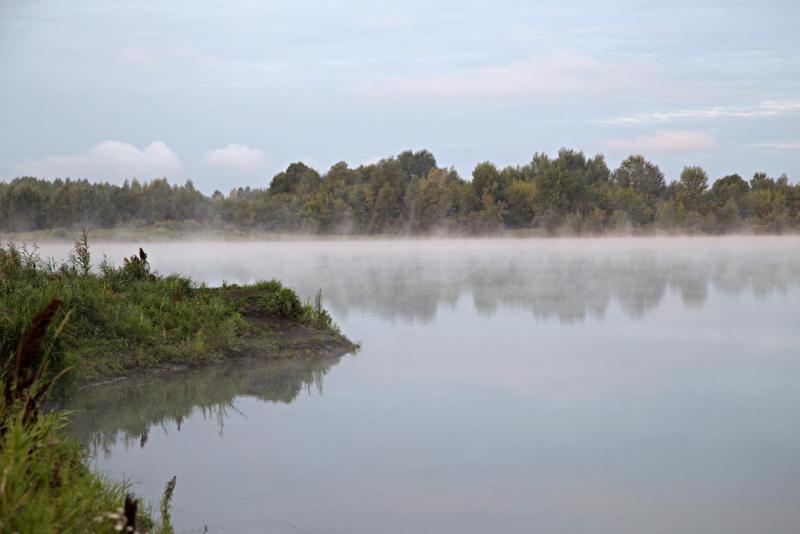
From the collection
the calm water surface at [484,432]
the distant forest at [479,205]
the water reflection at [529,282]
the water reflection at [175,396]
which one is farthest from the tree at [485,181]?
the water reflection at [175,396]

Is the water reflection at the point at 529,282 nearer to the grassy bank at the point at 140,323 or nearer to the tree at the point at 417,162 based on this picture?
the grassy bank at the point at 140,323

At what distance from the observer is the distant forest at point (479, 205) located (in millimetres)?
69688

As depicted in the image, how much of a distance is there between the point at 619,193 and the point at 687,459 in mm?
65802

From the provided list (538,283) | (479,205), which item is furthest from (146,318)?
(479,205)

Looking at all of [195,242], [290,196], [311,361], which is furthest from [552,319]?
[290,196]

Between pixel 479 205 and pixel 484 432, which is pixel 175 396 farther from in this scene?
pixel 479 205

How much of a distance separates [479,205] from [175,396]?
204 ft

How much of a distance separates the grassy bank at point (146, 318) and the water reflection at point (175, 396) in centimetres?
30

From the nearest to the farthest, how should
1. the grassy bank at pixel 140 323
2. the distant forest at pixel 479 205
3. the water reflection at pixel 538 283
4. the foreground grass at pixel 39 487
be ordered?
the foreground grass at pixel 39 487, the grassy bank at pixel 140 323, the water reflection at pixel 538 283, the distant forest at pixel 479 205

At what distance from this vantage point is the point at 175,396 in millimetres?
9930

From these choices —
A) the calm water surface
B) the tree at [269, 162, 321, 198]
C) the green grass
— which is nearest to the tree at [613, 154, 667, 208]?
the tree at [269, 162, 321, 198]

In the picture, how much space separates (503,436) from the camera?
7918 millimetres

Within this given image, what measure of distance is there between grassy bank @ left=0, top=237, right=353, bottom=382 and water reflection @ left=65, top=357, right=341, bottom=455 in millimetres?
302

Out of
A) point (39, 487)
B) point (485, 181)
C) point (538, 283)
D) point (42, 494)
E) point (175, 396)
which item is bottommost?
point (175, 396)
